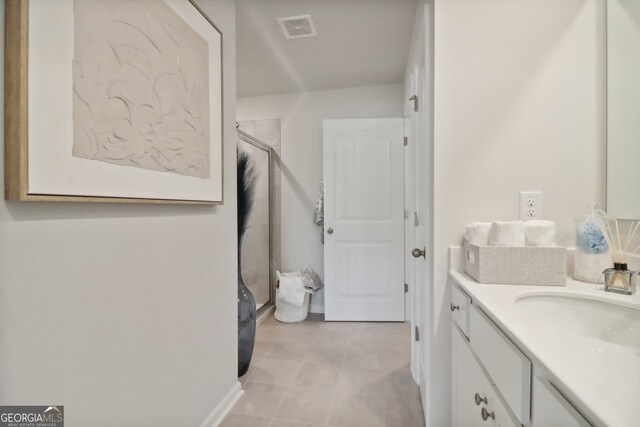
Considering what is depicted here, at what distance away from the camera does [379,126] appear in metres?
2.70

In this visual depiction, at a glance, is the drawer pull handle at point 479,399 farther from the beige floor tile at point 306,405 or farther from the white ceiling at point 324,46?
the white ceiling at point 324,46

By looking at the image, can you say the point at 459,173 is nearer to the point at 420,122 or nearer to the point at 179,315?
the point at 420,122

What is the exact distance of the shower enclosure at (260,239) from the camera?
9.27ft

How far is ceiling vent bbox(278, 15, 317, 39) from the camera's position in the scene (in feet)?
6.21

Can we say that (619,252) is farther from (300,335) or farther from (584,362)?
(300,335)

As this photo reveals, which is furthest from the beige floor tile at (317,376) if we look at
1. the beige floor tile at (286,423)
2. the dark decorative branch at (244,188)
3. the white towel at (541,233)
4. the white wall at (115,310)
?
the white towel at (541,233)

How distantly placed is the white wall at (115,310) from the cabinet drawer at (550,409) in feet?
3.70

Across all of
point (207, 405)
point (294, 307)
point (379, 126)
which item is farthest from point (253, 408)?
point (379, 126)

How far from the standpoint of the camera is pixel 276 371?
6.29 ft

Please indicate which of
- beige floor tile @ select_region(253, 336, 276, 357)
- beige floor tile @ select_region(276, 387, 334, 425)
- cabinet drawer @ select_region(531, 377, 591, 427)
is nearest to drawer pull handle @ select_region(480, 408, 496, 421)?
cabinet drawer @ select_region(531, 377, 591, 427)

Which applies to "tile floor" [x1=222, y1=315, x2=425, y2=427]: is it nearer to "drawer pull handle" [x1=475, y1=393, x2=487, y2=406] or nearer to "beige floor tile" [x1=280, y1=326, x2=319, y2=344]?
"beige floor tile" [x1=280, y1=326, x2=319, y2=344]

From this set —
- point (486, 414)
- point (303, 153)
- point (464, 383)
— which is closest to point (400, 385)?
point (464, 383)

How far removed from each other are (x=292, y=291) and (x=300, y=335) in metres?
0.41

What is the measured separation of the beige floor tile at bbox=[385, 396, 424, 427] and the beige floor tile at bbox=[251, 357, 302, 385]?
0.62m
